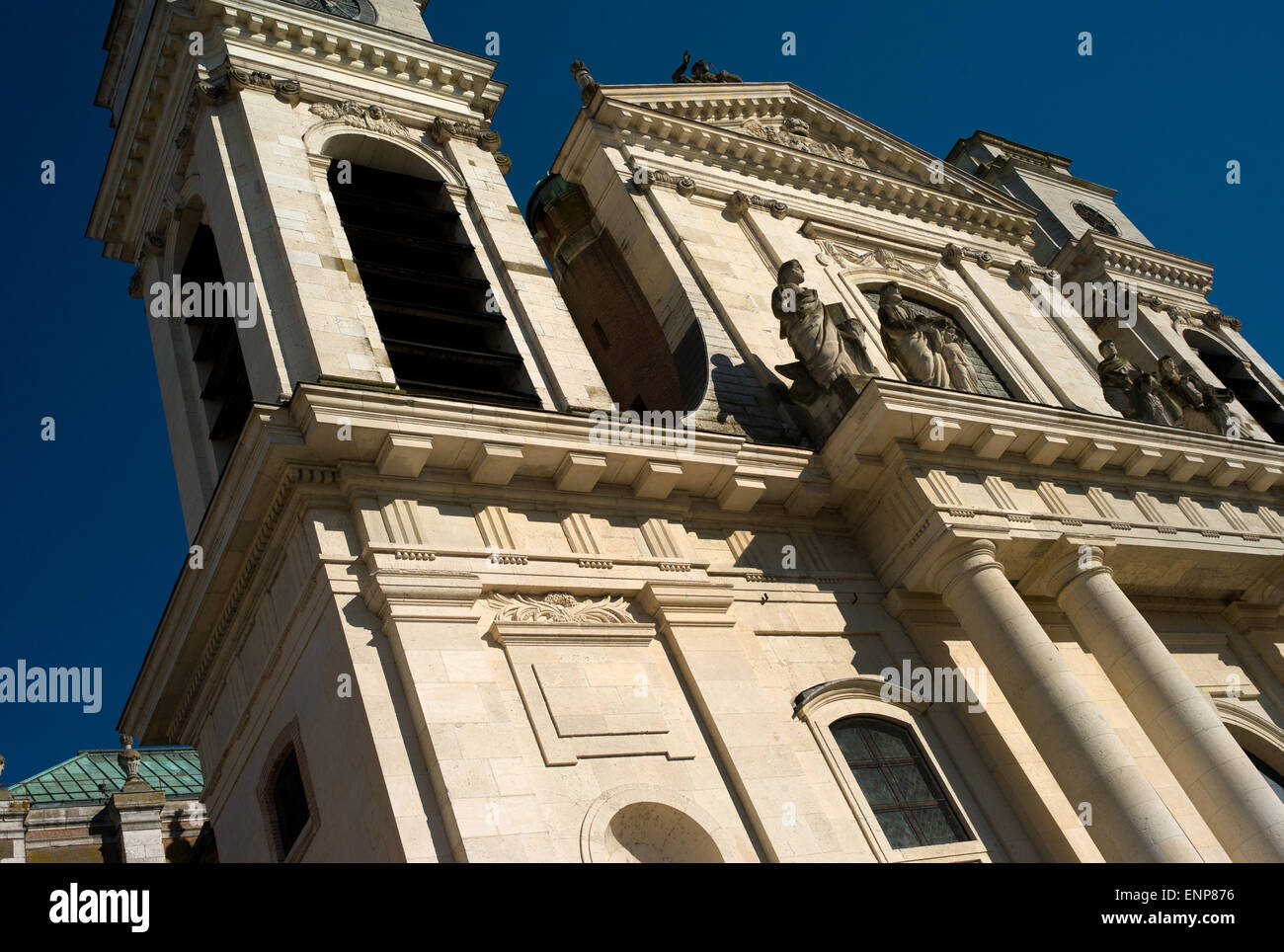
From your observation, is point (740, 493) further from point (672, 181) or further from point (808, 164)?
point (808, 164)

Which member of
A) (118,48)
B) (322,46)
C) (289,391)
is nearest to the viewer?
(289,391)

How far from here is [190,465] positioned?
62.2 ft

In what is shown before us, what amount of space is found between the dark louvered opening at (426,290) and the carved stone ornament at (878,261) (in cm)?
711

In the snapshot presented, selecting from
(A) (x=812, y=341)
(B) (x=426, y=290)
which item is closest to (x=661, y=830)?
(A) (x=812, y=341)

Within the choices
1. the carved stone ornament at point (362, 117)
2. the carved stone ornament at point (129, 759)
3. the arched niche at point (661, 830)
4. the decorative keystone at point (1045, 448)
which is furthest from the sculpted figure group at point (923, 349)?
the carved stone ornament at point (129, 759)

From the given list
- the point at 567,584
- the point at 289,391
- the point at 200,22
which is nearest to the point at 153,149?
the point at 200,22

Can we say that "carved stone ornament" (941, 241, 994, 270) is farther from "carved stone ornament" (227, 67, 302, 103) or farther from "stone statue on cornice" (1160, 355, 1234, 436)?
"carved stone ornament" (227, 67, 302, 103)

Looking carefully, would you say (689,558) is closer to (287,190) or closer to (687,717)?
(687,717)

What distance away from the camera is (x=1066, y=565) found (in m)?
16.6

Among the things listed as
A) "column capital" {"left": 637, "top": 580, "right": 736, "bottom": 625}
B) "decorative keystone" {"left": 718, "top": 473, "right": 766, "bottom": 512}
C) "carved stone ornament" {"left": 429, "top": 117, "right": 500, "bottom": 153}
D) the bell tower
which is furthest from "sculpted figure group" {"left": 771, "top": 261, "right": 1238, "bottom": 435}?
"carved stone ornament" {"left": 429, "top": 117, "right": 500, "bottom": 153}

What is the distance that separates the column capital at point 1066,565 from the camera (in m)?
16.5

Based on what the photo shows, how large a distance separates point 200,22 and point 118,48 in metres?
4.03

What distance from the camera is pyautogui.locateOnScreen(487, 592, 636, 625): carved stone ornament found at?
13.5 m

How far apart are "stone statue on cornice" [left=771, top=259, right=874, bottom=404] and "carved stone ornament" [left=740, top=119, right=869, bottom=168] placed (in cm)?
694
